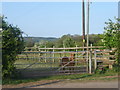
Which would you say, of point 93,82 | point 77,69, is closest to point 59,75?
point 77,69

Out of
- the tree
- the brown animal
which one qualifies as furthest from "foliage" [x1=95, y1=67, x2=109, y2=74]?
the tree

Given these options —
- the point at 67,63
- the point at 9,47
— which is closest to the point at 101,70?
the point at 67,63

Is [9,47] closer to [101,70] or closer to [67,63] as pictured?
[67,63]

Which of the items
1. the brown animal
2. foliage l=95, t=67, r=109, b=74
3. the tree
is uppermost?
the tree

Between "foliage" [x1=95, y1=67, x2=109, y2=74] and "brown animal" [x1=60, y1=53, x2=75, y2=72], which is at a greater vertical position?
"brown animal" [x1=60, y1=53, x2=75, y2=72]

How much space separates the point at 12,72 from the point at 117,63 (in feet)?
20.4

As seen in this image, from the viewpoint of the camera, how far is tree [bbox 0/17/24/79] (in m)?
9.55

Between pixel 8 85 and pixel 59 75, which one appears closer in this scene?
pixel 8 85

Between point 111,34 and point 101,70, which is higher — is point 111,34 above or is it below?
above

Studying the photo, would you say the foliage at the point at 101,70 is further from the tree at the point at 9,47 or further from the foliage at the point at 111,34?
the tree at the point at 9,47

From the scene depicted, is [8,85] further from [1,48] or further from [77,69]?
[77,69]

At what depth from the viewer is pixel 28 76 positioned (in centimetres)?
1103

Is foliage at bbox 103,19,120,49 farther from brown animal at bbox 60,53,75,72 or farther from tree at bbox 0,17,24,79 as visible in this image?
tree at bbox 0,17,24,79

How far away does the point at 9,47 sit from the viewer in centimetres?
973
